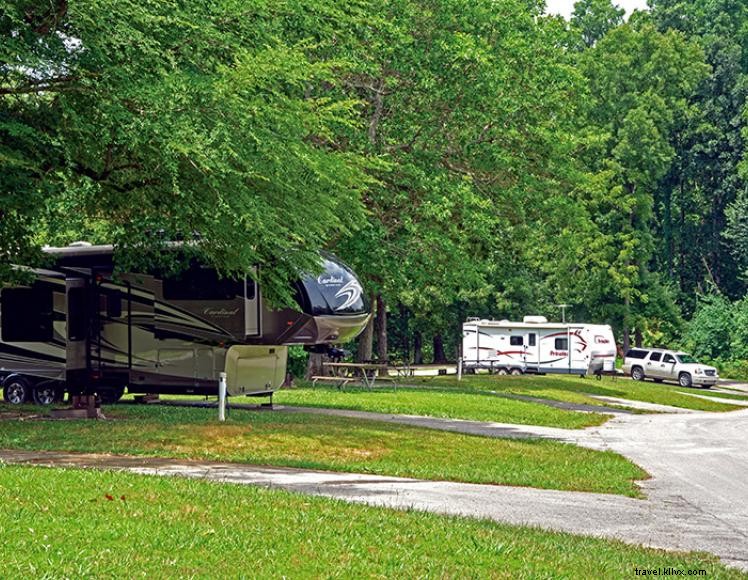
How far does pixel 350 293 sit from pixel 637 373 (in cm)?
3702

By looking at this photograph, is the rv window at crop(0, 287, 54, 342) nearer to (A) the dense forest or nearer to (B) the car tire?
(A) the dense forest

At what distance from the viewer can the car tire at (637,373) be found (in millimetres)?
63594

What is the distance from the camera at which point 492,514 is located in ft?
49.7

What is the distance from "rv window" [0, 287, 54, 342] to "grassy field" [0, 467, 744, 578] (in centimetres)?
1596

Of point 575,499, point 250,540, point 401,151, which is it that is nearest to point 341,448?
point 575,499

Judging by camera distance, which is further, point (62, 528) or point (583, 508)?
point (583, 508)

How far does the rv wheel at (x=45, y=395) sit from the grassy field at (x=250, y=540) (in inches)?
713

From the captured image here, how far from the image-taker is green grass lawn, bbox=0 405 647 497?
784 inches

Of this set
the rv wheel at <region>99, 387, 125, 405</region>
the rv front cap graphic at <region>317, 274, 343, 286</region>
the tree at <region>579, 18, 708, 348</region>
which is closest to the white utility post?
the rv front cap graphic at <region>317, 274, 343, 286</region>

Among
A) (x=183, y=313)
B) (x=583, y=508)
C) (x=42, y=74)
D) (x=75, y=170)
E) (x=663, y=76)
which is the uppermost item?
(x=663, y=76)

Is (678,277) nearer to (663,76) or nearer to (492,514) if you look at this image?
(663,76)

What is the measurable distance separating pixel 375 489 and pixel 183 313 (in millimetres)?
12305

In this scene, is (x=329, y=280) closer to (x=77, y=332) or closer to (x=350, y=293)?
(x=350, y=293)

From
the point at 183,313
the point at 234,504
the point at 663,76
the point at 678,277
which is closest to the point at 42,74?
the point at 183,313
